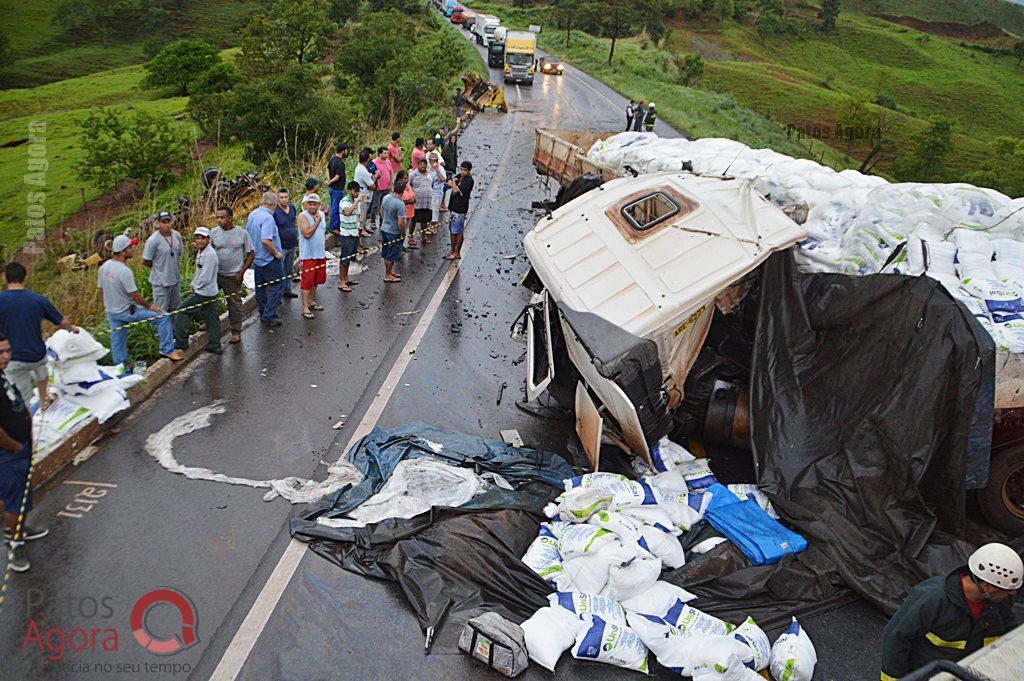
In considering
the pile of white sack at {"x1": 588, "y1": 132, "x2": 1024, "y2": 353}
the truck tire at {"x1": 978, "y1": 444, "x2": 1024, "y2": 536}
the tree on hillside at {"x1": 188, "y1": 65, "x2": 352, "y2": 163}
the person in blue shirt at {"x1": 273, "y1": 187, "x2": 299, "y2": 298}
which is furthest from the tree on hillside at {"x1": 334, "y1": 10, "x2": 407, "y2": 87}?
the truck tire at {"x1": 978, "y1": 444, "x2": 1024, "y2": 536}

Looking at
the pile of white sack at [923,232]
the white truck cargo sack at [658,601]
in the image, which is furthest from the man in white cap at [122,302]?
the pile of white sack at [923,232]

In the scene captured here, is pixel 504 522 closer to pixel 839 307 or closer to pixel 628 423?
pixel 628 423

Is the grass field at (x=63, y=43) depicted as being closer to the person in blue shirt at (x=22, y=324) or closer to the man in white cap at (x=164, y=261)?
the man in white cap at (x=164, y=261)

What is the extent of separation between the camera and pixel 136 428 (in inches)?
265

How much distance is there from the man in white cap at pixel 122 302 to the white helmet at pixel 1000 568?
725cm

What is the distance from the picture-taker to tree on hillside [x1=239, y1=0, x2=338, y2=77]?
37156 millimetres

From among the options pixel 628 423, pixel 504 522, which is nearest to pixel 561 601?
pixel 504 522

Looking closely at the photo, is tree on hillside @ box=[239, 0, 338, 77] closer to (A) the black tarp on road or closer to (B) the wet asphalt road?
(B) the wet asphalt road

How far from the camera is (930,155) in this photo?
4156 centimetres

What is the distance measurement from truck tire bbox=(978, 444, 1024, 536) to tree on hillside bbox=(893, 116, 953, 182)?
4106 cm

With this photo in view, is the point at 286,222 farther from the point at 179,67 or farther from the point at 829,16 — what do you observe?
the point at 829,16

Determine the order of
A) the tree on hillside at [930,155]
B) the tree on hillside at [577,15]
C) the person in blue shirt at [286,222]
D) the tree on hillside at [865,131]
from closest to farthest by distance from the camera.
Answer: the person in blue shirt at [286,222], the tree on hillside at [930,155], the tree on hillside at [865,131], the tree on hillside at [577,15]

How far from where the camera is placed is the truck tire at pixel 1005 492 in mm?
5891

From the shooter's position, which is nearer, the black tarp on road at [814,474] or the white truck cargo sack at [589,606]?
the white truck cargo sack at [589,606]
